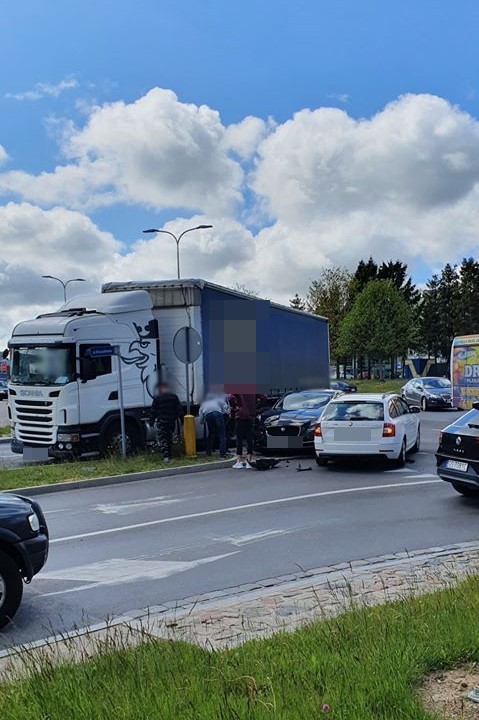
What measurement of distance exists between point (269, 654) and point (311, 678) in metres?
0.52

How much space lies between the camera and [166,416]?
1472cm

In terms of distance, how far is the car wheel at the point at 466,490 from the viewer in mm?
10273

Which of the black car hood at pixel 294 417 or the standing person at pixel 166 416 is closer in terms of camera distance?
the standing person at pixel 166 416

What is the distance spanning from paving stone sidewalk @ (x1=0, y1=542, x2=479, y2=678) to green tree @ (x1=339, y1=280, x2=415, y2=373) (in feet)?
181

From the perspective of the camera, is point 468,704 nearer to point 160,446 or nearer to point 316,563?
point 316,563

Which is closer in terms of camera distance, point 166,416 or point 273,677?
point 273,677

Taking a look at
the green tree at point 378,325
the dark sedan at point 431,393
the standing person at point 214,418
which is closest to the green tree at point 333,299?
the green tree at point 378,325

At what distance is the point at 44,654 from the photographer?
4.09 meters

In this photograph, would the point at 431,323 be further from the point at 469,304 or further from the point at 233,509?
the point at 233,509

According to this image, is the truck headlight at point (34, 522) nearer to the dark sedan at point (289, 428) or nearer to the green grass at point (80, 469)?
the green grass at point (80, 469)

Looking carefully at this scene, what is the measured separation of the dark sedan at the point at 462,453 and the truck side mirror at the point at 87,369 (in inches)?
308

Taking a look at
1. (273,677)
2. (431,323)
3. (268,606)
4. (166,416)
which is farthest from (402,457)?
(431,323)

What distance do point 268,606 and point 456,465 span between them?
207 inches

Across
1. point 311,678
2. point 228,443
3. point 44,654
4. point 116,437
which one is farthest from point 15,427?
point 311,678
